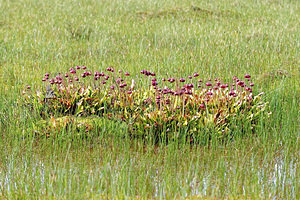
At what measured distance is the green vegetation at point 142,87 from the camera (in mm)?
4027

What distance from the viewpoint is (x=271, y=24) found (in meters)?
12.5

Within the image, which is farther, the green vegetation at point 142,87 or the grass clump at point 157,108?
the grass clump at point 157,108

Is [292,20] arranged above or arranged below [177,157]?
above

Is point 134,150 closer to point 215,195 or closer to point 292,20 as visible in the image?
point 215,195

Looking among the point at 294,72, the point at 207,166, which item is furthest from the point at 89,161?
the point at 294,72

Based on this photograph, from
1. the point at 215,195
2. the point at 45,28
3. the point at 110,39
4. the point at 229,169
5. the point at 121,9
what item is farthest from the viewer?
the point at 121,9

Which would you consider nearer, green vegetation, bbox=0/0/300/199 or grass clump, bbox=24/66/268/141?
green vegetation, bbox=0/0/300/199

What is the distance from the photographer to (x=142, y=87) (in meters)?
6.72

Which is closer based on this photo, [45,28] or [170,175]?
[170,175]

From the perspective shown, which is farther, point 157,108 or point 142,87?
point 142,87

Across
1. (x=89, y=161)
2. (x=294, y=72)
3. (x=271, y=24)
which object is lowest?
(x=89, y=161)

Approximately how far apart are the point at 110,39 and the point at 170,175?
735 cm

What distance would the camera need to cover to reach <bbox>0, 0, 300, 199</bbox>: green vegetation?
4027 millimetres

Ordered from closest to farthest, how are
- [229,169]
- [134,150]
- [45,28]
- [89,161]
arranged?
[229,169] < [89,161] < [134,150] < [45,28]
